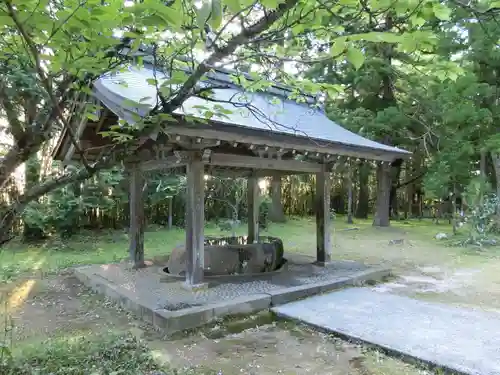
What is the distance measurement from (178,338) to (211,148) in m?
2.84

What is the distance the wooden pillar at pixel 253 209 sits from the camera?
8.44 m

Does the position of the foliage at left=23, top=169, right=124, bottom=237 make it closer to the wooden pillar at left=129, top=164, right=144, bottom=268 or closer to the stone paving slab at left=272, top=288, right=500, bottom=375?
the wooden pillar at left=129, top=164, right=144, bottom=268

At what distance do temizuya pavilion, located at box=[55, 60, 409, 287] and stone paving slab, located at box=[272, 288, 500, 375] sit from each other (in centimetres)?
167

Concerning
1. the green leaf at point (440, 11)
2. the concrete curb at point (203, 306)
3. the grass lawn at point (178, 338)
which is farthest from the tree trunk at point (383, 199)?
the green leaf at point (440, 11)

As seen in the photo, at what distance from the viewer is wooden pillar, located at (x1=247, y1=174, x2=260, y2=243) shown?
844 cm

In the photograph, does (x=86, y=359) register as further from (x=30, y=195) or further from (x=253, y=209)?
(x=253, y=209)

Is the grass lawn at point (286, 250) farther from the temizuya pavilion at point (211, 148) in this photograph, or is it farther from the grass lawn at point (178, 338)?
the temizuya pavilion at point (211, 148)

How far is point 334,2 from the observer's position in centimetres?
155

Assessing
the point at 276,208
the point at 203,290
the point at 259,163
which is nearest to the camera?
the point at 203,290

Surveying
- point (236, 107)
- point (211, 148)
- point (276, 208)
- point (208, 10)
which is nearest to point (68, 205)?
point (211, 148)

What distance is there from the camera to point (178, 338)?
3922 mm

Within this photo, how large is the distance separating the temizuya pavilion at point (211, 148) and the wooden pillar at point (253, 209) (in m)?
0.86

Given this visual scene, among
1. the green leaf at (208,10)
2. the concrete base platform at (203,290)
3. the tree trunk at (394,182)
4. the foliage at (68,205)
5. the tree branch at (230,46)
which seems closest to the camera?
the green leaf at (208,10)

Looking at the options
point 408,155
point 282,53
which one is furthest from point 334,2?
point 408,155
